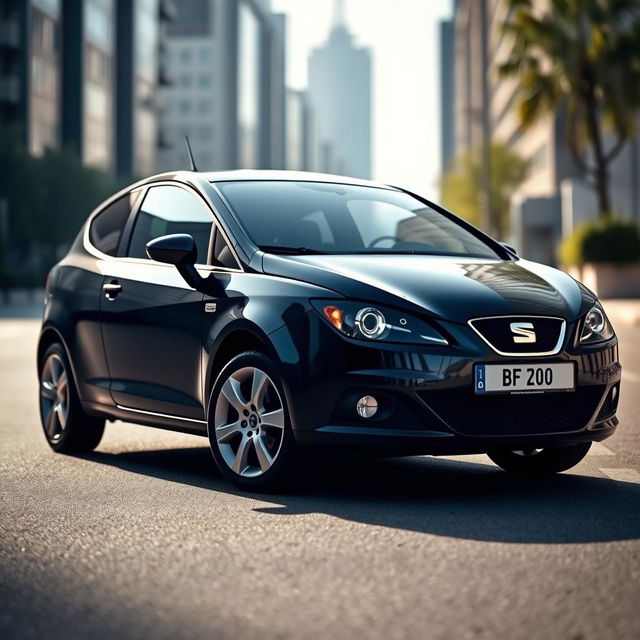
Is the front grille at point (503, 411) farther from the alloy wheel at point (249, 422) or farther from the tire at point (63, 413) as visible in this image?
the tire at point (63, 413)

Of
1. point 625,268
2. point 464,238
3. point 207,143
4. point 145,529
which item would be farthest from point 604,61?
point 207,143

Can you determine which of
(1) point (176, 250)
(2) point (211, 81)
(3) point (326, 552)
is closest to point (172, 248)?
(1) point (176, 250)

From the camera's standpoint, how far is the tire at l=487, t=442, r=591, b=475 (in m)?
7.07

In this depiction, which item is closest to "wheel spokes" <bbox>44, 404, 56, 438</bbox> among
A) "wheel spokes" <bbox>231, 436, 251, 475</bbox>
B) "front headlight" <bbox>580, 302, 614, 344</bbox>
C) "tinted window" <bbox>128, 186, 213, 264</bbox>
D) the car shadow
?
the car shadow

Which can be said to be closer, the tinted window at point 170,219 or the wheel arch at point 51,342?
the tinted window at point 170,219

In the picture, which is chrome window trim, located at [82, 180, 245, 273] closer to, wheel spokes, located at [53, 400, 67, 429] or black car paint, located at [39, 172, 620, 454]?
black car paint, located at [39, 172, 620, 454]

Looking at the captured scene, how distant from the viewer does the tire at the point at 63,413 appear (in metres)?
8.30

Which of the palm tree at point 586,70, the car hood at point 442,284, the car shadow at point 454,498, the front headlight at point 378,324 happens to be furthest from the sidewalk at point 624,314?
the front headlight at point 378,324

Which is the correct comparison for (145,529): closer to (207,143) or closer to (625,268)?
(625,268)

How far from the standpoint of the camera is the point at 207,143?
5792 inches

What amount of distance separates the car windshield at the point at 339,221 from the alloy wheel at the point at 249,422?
74 cm

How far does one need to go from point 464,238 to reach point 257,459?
1900 millimetres

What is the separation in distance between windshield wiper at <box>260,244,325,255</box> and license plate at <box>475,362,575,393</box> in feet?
4.01

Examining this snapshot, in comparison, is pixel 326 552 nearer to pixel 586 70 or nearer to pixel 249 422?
pixel 249 422
